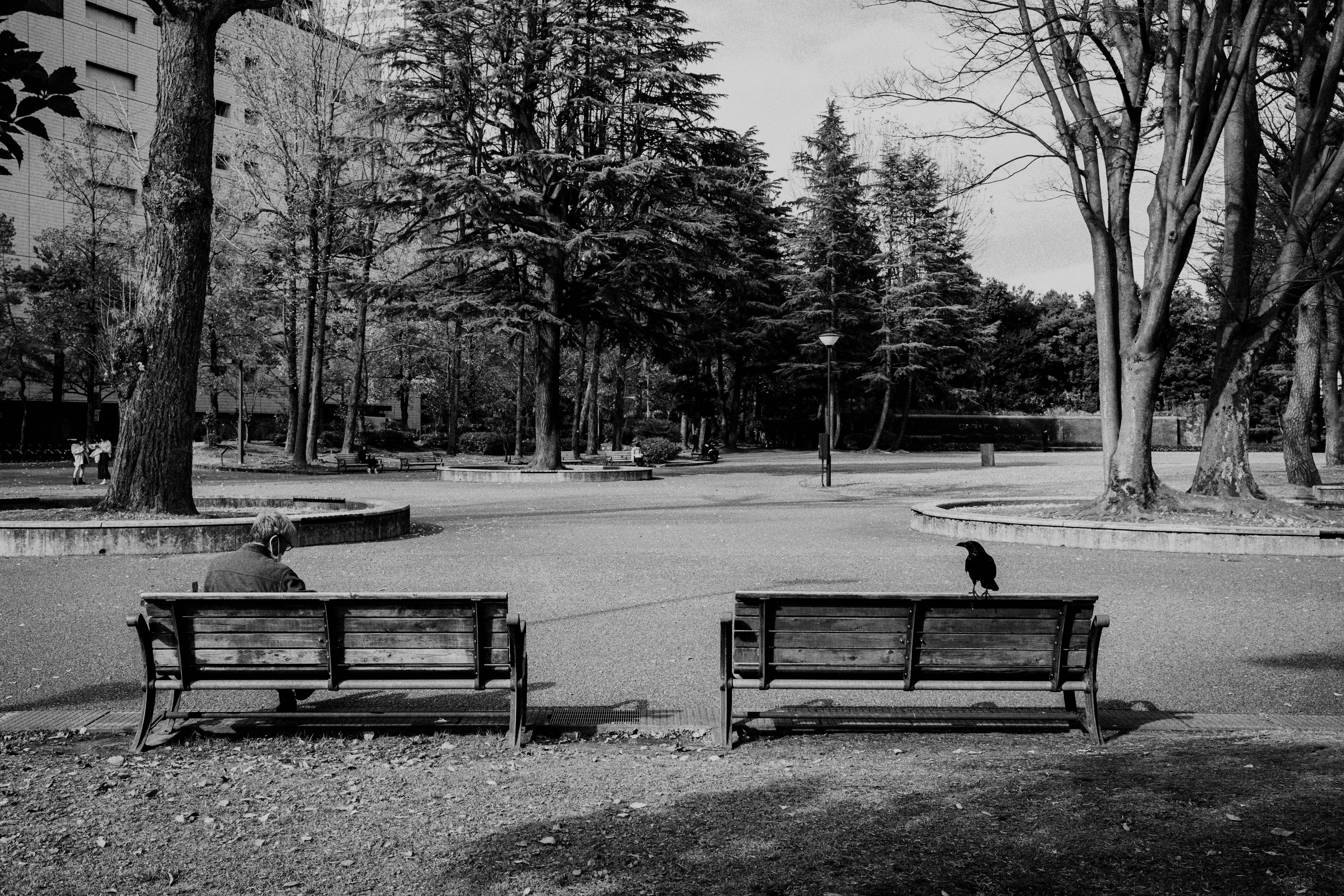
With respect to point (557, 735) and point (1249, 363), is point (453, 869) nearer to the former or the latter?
point (557, 735)

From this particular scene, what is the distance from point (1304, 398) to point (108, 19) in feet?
169

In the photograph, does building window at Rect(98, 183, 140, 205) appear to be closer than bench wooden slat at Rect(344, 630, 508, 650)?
No

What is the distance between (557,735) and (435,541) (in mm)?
8961

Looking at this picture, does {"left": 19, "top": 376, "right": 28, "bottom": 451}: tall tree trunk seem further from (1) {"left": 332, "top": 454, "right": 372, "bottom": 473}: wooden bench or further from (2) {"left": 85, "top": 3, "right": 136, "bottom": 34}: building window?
(2) {"left": 85, "top": 3, "right": 136, "bottom": 34}: building window

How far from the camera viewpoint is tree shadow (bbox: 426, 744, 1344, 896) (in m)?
3.47

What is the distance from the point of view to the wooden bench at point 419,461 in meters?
36.7

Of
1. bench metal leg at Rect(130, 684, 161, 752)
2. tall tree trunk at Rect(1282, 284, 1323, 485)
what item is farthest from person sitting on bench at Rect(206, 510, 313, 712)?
tall tree trunk at Rect(1282, 284, 1323, 485)

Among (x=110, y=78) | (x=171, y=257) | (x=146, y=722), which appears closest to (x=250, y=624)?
(x=146, y=722)

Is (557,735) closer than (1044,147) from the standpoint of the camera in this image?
Yes

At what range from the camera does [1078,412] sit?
6500cm

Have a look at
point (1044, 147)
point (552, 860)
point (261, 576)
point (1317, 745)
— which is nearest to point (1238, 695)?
point (1317, 745)

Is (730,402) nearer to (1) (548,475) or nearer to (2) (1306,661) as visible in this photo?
(1) (548,475)

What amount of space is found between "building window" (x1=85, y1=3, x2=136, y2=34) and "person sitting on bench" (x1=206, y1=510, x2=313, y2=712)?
53145mm

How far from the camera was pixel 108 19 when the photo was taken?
49.9 m
